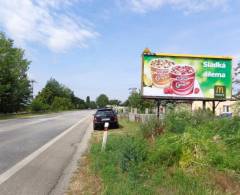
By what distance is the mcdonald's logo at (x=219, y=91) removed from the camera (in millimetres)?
28391

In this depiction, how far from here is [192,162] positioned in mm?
8930

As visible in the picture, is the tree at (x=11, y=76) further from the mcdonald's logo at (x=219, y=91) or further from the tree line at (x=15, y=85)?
the mcdonald's logo at (x=219, y=91)

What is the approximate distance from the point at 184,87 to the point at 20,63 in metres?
64.6

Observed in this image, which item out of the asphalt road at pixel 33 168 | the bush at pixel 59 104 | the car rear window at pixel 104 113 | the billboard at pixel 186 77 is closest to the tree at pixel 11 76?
the car rear window at pixel 104 113

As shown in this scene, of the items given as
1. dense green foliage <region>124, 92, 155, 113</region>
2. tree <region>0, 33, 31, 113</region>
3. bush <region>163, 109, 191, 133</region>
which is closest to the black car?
bush <region>163, 109, 191, 133</region>

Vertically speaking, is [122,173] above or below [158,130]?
below

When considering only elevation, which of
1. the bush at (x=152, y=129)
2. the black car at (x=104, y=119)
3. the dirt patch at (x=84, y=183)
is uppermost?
the black car at (x=104, y=119)

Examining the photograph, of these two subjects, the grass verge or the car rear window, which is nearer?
the grass verge

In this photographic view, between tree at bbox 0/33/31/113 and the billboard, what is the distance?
1783 inches

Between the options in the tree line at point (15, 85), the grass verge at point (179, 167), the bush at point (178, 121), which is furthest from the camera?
the tree line at point (15, 85)

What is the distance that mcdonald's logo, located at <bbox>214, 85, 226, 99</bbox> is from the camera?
28391 mm

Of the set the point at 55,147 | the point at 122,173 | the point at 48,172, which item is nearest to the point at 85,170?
the point at 48,172

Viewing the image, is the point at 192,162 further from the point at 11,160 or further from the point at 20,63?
the point at 20,63

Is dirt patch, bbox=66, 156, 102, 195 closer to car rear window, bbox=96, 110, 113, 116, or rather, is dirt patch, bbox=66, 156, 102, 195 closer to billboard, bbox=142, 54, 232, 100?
billboard, bbox=142, 54, 232, 100
